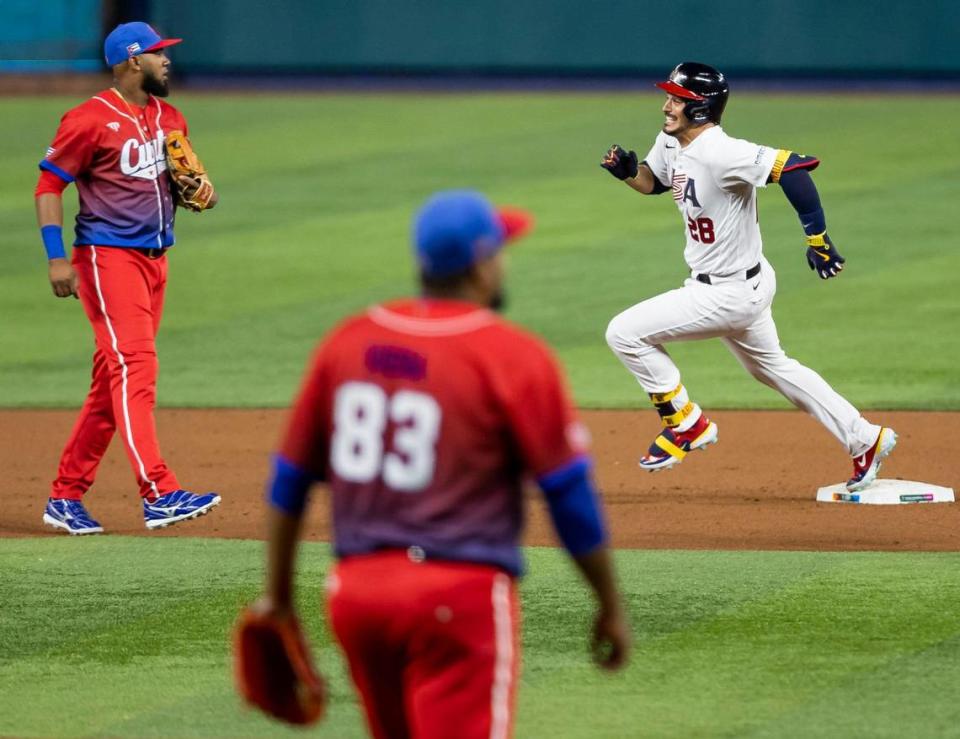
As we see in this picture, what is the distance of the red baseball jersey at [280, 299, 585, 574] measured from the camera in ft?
11.8

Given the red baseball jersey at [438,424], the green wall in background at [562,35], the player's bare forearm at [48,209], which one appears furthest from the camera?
the green wall in background at [562,35]

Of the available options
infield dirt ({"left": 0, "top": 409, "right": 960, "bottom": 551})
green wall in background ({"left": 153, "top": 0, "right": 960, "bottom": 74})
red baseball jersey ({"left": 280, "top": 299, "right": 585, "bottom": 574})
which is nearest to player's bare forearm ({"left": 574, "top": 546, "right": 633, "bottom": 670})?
red baseball jersey ({"left": 280, "top": 299, "right": 585, "bottom": 574})

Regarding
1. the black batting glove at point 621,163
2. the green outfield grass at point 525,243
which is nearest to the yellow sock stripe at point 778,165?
the black batting glove at point 621,163

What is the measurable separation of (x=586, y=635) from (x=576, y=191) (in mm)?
13427

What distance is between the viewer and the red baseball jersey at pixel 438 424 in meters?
3.60

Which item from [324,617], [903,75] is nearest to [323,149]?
[903,75]

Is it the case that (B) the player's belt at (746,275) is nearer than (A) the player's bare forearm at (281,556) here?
No

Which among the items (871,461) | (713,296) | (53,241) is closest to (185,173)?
(53,241)

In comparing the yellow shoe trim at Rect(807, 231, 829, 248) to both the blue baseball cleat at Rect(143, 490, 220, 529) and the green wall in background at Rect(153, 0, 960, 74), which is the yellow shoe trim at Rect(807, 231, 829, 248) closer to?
the blue baseball cleat at Rect(143, 490, 220, 529)

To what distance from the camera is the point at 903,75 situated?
1034 inches

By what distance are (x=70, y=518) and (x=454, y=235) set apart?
486 cm

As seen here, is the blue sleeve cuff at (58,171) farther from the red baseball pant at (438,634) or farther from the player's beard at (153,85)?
the red baseball pant at (438,634)

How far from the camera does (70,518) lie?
8047 mm

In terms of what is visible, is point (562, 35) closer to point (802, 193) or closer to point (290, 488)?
point (802, 193)
